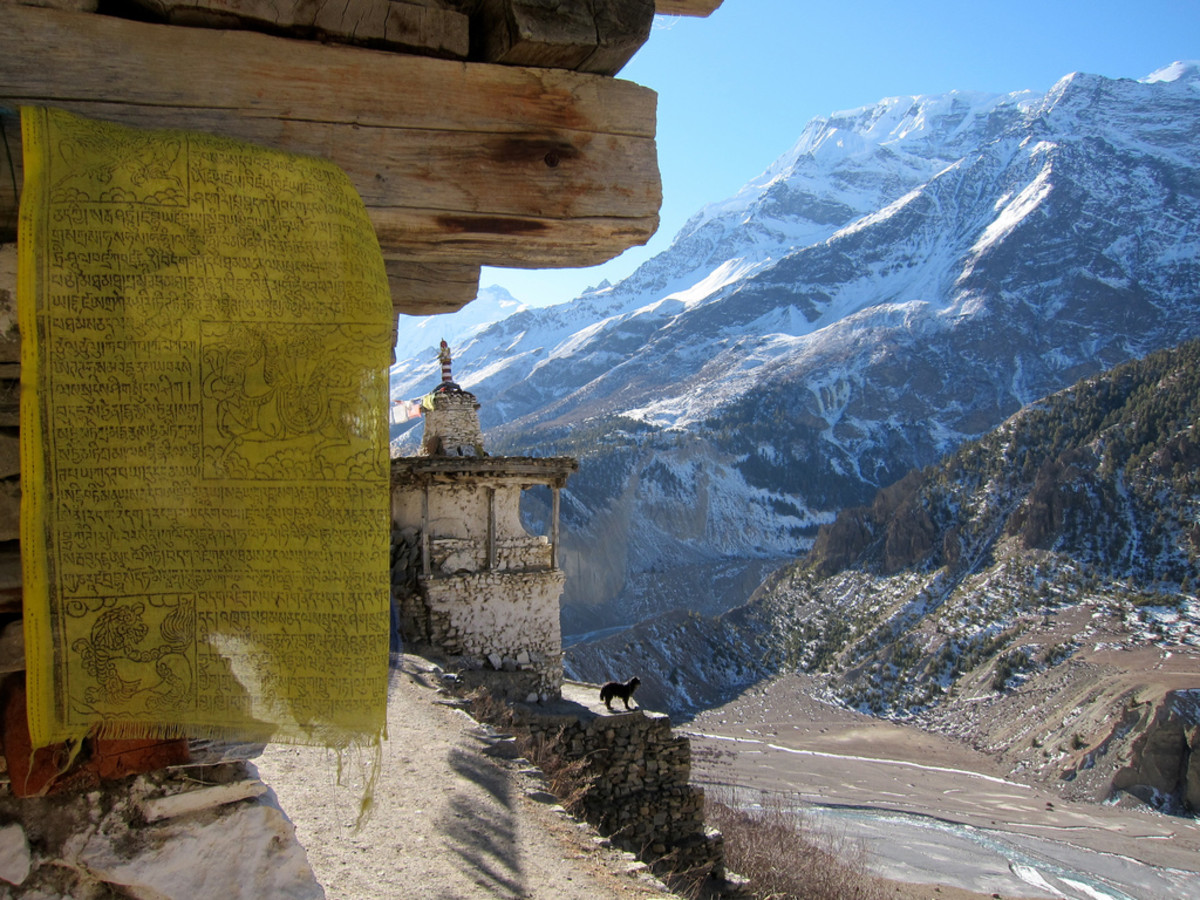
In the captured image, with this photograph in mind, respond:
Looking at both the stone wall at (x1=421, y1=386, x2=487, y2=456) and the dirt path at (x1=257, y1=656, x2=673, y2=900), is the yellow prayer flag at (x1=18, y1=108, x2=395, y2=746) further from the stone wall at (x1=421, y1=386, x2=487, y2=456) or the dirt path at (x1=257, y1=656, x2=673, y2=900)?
the stone wall at (x1=421, y1=386, x2=487, y2=456)

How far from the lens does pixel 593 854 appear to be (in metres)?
7.20

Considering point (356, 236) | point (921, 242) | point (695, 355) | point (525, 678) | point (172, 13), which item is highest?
point (921, 242)

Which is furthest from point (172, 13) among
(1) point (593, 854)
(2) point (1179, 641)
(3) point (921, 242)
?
(3) point (921, 242)

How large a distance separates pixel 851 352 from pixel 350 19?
111 metres

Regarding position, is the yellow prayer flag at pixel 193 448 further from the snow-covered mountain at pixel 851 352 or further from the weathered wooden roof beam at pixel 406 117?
the snow-covered mountain at pixel 851 352

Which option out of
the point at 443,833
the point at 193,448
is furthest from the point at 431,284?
the point at 443,833

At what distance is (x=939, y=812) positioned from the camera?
23.6 m

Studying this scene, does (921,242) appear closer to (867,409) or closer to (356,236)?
(867,409)

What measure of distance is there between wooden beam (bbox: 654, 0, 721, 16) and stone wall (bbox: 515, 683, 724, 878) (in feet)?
32.9

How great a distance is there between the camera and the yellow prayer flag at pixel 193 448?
2062 mm

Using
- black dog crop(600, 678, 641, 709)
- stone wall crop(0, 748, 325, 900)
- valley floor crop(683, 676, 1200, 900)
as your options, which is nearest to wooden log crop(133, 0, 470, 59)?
stone wall crop(0, 748, 325, 900)

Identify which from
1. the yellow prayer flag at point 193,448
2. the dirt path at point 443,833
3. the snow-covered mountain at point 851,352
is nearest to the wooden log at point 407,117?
the yellow prayer flag at point 193,448

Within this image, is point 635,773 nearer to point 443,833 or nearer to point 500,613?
point 500,613

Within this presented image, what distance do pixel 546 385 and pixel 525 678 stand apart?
398 feet
